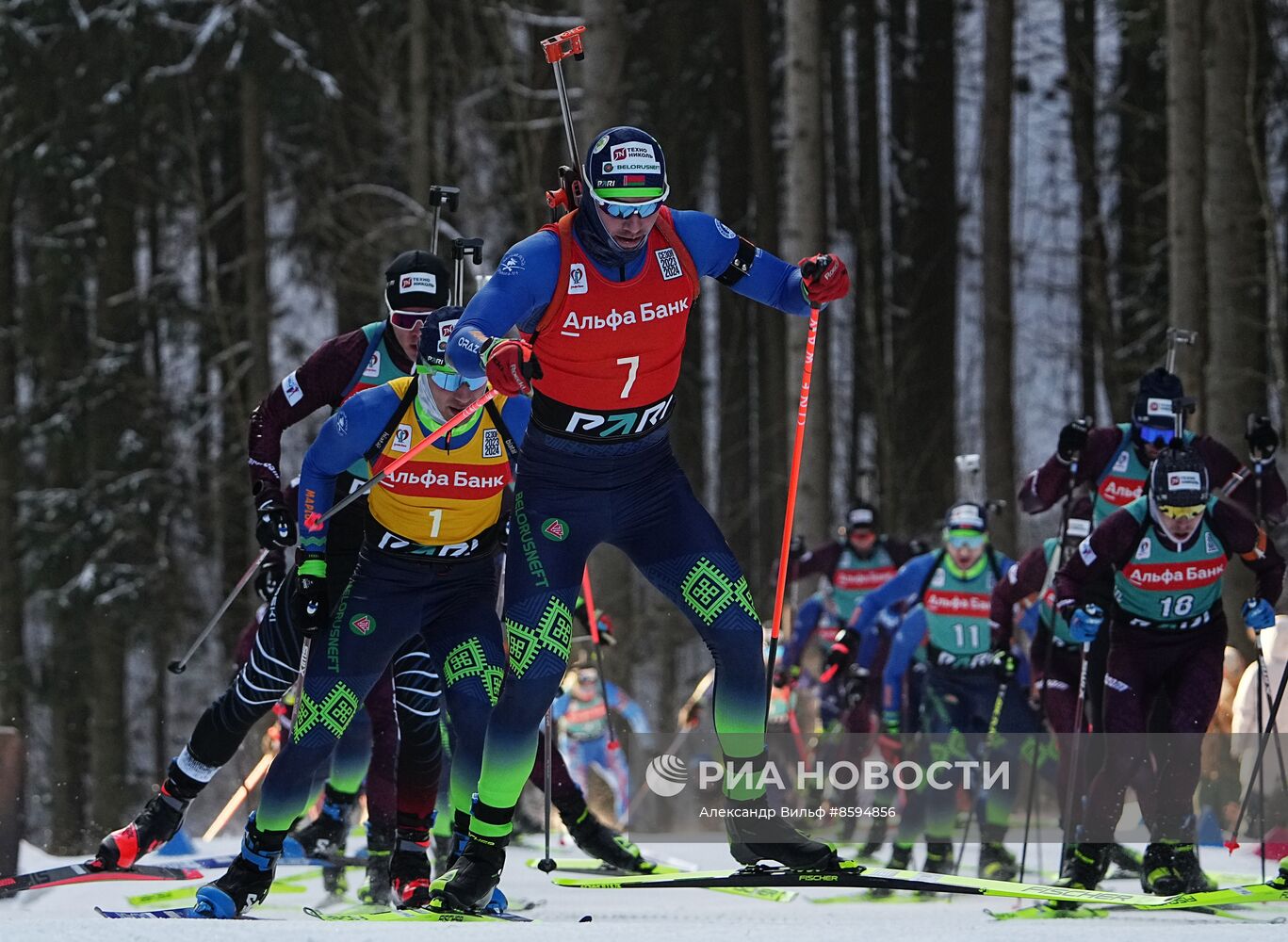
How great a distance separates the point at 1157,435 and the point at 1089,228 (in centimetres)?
1706

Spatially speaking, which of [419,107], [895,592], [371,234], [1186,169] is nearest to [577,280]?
[895,592]

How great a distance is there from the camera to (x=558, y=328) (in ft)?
19.8

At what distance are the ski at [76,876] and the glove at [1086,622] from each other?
3.69 metres

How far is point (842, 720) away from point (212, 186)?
47.9 feet

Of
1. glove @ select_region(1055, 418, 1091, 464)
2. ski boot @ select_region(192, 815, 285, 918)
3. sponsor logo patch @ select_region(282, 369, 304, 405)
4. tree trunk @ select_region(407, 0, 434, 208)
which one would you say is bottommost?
ski boot @ select_region(192, 815, 285, 918)

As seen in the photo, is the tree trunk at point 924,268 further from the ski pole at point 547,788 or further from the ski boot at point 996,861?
the ski pole at point 547,788

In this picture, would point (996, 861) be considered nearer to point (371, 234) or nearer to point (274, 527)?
point (274, 527)

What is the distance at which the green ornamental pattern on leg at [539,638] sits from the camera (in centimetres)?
621

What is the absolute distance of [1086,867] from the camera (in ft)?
26.8

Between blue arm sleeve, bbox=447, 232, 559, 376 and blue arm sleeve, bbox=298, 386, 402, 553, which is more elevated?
blue arm sleeve, bbox=447, 232, 559, 376

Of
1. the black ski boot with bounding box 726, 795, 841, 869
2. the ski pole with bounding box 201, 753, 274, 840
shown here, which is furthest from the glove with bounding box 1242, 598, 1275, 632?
the ski pole with bounding box 201, 753, 274, 840

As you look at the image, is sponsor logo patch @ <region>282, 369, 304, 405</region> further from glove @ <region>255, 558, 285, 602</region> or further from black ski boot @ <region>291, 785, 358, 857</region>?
black ski boot @ <region>291, 785, 358, 857</region>

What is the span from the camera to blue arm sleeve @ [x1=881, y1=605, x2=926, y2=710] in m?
10.6

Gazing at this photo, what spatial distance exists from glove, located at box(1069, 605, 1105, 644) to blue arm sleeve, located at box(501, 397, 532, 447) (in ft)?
8.38
